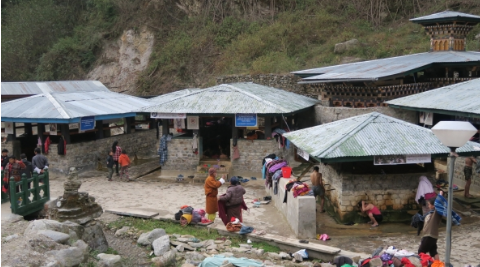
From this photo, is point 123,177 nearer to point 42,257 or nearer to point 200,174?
point 200,174

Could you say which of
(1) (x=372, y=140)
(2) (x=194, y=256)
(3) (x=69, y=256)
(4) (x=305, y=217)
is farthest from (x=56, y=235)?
(1) (x=372, y=140)

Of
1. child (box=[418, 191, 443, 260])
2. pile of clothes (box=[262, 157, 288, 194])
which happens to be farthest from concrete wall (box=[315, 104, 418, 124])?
child (box=[418, 191, 443, 260])

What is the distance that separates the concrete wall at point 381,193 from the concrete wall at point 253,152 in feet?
19.7

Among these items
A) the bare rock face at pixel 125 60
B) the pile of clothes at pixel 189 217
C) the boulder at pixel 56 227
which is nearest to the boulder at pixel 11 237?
the boulder at pixel 56 227

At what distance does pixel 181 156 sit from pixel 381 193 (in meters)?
8.91

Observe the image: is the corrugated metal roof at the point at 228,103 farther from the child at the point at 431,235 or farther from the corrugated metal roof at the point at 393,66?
the child at the point at 431,235

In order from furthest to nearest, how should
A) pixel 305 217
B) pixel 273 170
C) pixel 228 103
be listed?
1. pixel 228 103
2. pixel 273 170
3. pixel 305 217

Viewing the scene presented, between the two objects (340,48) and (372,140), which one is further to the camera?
(340,48)

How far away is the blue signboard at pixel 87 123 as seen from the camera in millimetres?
18847

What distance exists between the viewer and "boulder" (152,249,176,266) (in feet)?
31.1

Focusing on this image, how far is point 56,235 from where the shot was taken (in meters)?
8.91

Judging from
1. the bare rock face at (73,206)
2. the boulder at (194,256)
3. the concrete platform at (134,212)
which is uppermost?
the bare rock face at (73,206)

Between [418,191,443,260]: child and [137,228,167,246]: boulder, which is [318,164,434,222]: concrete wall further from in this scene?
[137,228,167,246]: boulder

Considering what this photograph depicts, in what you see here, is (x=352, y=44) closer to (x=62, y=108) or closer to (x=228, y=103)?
(x=228, y=103)
